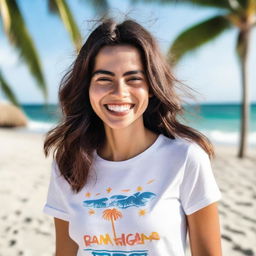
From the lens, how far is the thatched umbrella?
2008cm

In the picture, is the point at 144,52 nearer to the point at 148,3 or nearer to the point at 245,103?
the point at 148,3

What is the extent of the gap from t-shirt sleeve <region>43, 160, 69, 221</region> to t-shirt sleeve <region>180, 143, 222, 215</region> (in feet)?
1.64

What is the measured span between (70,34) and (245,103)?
15.6 ft

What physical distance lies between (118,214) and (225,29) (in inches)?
380

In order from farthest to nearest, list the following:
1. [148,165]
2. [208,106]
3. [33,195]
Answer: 1. [208,106]
2. [33,195]
3. [148,165]

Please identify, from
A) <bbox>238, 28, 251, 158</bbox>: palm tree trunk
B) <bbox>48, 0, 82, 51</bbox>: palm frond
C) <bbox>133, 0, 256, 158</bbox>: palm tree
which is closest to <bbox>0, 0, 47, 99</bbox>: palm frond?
<bbox>48, 0, 82, 51</bbox>: palm frond

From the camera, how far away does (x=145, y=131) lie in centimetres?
174

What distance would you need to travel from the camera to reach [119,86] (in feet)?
5.09

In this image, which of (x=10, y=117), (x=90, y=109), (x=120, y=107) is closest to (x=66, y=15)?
(x=90, y=109)

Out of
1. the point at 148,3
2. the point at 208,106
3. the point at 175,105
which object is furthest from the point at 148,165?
the point at 208,106

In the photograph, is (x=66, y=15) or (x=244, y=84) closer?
(x=66, y=15)

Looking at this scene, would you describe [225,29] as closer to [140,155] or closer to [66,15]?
[66,15]

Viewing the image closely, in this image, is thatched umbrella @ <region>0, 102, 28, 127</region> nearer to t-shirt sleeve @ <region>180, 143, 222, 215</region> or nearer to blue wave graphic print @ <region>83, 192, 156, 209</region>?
blue wave graphic print @ <region>83, 192, 156, 209</region>

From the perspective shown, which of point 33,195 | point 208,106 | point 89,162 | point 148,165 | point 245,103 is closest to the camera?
point 148,165
